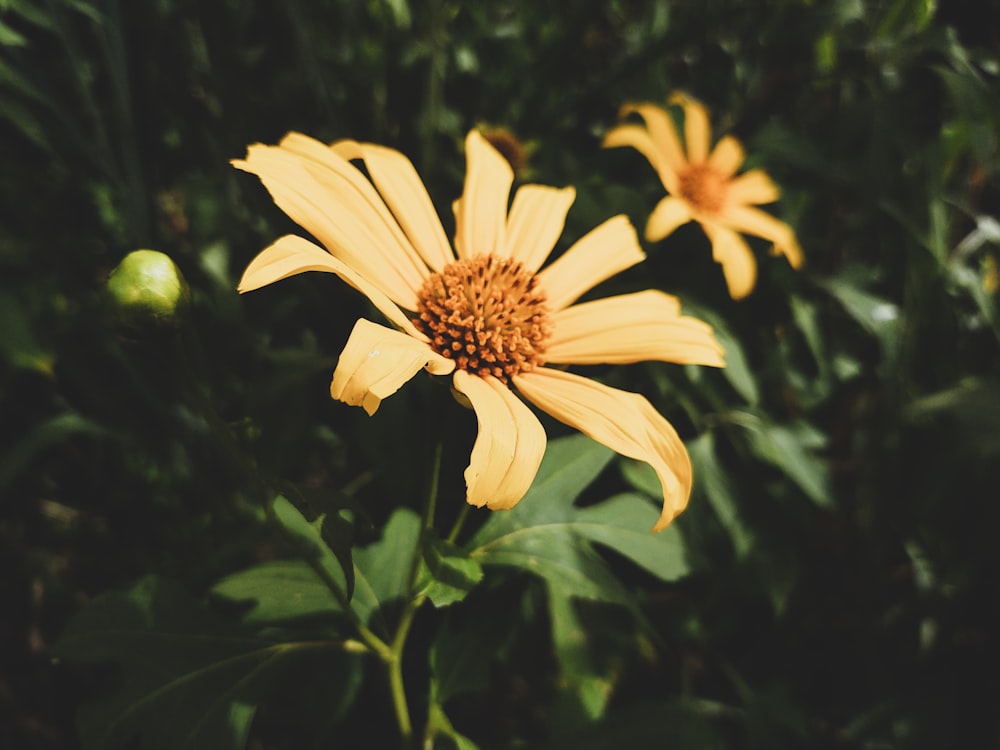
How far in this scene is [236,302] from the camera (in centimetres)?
125

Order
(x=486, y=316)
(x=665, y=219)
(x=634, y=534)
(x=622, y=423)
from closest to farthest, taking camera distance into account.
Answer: (x=622, y=423)
(x=486, y=316)
(x=634, y=534)
(x=665, y=219)

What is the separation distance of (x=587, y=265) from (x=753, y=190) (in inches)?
30.7

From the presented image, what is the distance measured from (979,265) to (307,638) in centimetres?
177

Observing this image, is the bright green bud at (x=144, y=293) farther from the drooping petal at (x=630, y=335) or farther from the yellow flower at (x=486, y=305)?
the drooping petal at (x=630, y=335)

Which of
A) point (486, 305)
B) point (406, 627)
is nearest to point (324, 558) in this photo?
point (406, 627)

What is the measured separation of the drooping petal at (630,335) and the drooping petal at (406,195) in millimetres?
195

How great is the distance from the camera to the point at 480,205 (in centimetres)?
99

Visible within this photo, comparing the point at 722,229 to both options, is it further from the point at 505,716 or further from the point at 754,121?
the point at 505,716

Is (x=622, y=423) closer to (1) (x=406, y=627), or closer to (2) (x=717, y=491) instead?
(1) (x=406, y=627)

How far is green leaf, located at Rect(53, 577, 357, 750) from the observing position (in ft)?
2.58

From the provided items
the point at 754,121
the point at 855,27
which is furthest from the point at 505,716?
the point at 855,27

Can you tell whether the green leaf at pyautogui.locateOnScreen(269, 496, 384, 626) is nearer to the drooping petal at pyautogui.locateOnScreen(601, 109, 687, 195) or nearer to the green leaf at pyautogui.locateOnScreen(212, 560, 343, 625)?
the green leaf at pyautogui.locateOnScreen(212, 560, 343, 625)

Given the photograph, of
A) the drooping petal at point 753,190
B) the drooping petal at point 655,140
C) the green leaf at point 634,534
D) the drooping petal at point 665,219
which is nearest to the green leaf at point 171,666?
the green leaf at point 634,534

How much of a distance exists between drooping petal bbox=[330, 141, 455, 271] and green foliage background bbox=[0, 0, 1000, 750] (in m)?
0.18
